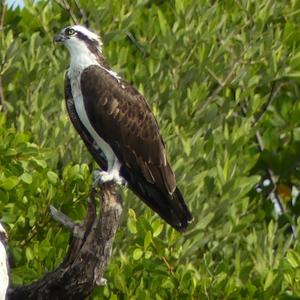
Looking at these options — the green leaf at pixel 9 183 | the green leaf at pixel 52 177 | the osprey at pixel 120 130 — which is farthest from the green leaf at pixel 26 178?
the osprey at pixel 120 130

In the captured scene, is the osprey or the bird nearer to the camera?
the bird

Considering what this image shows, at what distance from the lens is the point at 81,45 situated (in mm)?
→ 12359

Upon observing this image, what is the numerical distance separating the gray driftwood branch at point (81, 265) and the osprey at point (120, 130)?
1.06 metres

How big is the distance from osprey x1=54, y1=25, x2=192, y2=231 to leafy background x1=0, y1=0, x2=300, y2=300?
532 millimetres

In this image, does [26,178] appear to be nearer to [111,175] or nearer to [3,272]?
[111,175]

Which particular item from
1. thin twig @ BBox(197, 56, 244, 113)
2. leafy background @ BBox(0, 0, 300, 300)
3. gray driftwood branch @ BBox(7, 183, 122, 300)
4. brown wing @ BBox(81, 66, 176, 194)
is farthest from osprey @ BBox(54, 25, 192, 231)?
thin twig @ BBox(197, 56, 244, 113)

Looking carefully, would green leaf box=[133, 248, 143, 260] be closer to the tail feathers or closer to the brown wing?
the tail feathers

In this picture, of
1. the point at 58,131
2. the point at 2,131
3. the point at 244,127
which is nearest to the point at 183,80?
the point at 244,127

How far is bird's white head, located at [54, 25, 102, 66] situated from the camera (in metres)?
12.3

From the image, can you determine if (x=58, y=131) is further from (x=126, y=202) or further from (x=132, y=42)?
(x=132, y=42)

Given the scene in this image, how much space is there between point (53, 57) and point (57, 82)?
0.40 m

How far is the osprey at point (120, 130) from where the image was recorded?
12.0 metres

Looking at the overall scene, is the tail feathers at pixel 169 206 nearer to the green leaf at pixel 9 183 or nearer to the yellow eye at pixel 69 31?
the green leaf at pixel 9 183

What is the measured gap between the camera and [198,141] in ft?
47.3
